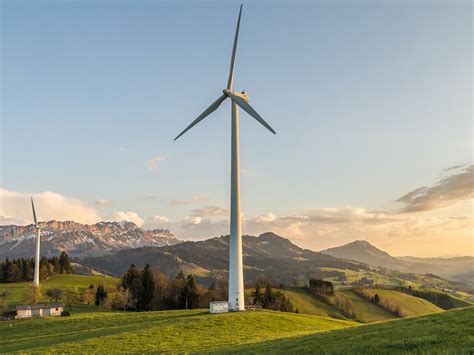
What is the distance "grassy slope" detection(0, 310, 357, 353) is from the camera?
44.1 meters

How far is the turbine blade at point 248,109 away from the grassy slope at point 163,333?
92.0 feet

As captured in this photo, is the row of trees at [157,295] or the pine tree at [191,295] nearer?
the pine tree at [191,295]

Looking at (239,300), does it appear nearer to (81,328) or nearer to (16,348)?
(81,328)

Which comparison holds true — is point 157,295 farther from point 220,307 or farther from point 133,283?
point 220,307

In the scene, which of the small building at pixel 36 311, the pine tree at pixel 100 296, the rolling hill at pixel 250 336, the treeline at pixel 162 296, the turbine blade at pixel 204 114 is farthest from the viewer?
the pine tree at pixel 100 296

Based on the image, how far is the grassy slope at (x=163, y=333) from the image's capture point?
44094 mm

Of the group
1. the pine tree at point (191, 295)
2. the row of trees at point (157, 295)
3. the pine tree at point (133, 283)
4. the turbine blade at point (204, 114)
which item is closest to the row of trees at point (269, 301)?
the row of trees at point (157, 295)

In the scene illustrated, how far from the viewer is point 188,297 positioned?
129m

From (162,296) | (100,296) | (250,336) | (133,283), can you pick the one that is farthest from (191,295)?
(250,336)

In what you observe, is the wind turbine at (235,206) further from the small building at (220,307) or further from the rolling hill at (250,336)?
the rolling hill at (250,336)

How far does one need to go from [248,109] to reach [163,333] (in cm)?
3731

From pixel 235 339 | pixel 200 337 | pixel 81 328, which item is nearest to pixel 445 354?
pixel 235 339

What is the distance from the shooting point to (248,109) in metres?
71.4

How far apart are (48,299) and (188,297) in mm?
54288
